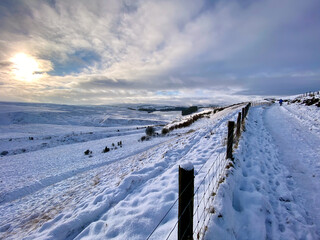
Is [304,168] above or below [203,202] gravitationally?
below

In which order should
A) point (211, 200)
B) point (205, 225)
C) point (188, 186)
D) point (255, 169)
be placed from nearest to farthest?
point (188, 186), point (205, 225), point (211, 200), point (255, 169)

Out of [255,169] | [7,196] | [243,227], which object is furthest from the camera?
[7,196]

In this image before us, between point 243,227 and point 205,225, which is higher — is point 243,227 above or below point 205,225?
below

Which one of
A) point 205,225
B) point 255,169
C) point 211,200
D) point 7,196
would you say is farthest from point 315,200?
point 7,196

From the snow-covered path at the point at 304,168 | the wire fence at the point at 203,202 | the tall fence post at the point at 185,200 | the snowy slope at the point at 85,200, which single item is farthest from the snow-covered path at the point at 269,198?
the snowy slope at the point at 85,200

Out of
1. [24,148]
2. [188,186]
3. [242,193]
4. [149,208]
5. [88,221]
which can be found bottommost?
[24,148]

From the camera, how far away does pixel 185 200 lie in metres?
2.13

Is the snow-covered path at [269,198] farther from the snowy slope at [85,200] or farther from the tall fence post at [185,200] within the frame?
the snowy slope at [85,200]

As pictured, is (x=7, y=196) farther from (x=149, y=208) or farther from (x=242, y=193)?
(x=242, y=193)

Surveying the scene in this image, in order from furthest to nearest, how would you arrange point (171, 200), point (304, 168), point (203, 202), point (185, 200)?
point (304, 168), point (171, 200), point (203, 202), point (185, 200)

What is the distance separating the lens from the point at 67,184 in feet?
25.4

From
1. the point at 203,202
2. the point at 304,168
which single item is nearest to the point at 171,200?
the point at 203,202

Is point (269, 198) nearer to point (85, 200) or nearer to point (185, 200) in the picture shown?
point (185, 200)

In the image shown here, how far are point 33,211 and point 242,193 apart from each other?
715 cm
